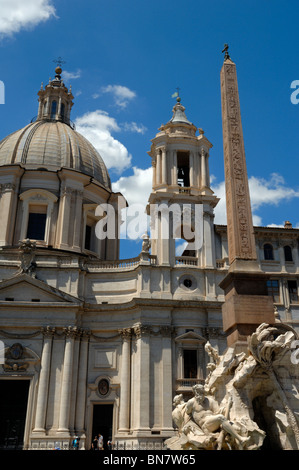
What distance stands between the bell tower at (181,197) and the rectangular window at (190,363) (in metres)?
5.77

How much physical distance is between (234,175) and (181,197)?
16293mm

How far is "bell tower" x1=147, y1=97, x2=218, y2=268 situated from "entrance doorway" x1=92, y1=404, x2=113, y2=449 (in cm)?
978

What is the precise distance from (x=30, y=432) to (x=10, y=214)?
52.9ft

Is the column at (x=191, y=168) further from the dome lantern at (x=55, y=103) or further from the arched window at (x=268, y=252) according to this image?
the dome lantern at (x=55, y=103)

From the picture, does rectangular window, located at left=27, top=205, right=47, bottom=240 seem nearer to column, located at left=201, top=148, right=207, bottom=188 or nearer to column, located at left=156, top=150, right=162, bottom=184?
column, located at left=156, top=150, right=162, bottom=184

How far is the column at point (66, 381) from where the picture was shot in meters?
27.0

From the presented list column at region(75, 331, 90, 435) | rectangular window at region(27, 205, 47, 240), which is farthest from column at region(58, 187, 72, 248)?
column at region(75, 331, 90, 435)

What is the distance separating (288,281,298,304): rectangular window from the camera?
31552mm

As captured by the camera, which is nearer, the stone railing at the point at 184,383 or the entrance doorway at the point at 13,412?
the entrance doorway at the point at 13,412

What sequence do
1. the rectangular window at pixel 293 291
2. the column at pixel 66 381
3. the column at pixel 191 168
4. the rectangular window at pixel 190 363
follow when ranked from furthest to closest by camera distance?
the column at pixel 191 168, the rectangular window at pixel 293 291, the rectangular window at pixel 190 363, the column at pixel 66 381

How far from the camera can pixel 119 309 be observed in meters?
30.2

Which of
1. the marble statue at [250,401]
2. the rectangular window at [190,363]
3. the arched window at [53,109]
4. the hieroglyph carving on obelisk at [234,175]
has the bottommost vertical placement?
the marble statue at [250,401]

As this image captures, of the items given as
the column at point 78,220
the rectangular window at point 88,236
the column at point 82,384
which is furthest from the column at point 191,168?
the column at point 82,384
